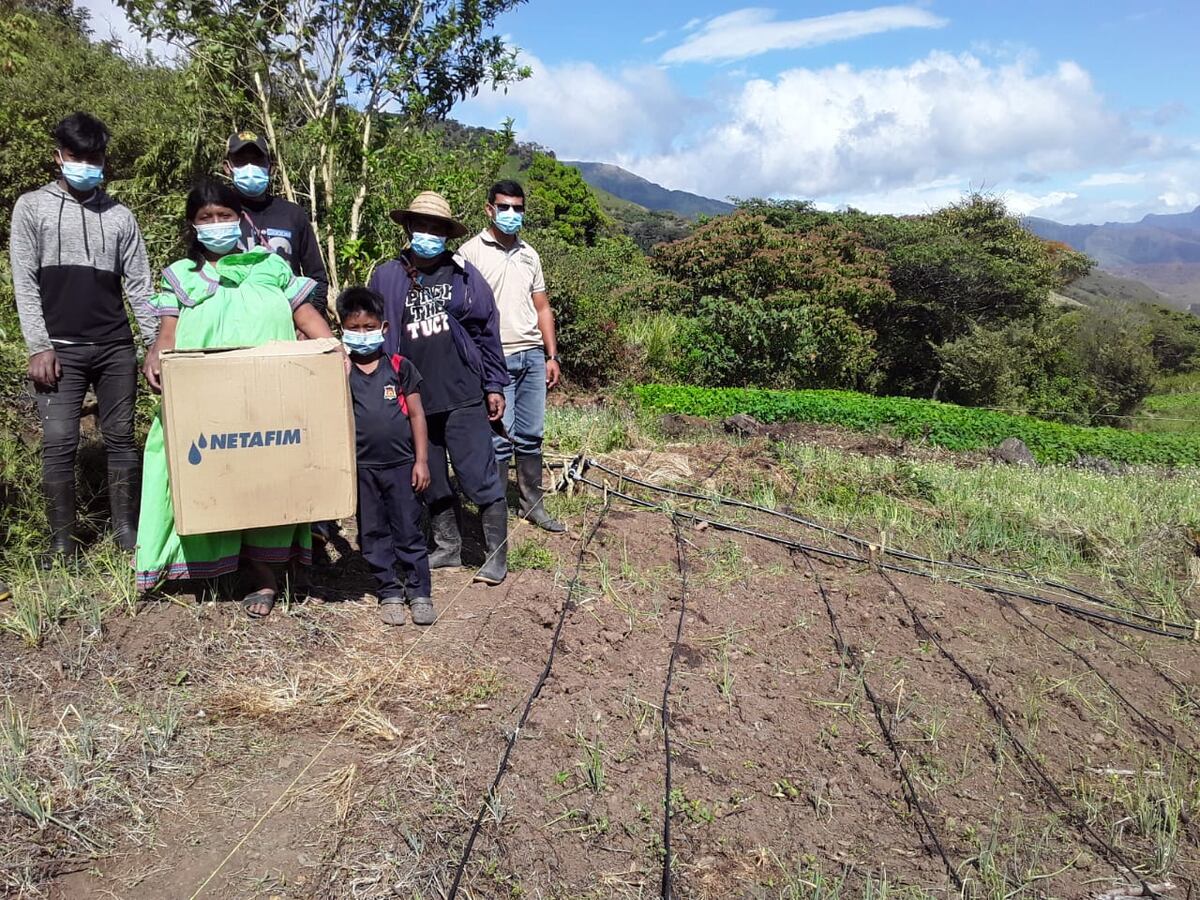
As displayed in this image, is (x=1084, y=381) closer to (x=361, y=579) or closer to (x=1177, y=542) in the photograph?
(x=1177, y=542)

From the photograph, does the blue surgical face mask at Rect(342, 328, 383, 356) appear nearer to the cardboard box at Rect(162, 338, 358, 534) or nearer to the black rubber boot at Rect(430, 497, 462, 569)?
the cardboard box at Rect(162, 338, 358, 534)

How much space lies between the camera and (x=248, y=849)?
2.06 meters

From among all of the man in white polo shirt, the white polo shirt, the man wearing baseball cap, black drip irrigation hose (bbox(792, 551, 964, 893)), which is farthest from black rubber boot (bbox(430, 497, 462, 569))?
black drip irrigation hose (bbox(792, 551, 964, 893))

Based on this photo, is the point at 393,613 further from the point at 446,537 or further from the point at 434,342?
the point at 434,342

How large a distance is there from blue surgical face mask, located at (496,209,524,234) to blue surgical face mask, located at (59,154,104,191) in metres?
1.62

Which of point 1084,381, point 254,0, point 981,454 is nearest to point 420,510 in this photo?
point 254,0

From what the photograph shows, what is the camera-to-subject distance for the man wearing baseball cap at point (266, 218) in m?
3.14

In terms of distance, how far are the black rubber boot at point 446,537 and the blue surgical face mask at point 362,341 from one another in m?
0.93

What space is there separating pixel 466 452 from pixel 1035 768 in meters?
2.40

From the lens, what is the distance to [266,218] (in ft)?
10.8

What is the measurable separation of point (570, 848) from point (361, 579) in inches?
72.9

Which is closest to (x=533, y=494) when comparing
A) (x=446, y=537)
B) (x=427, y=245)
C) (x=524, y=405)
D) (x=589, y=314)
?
(x=524, y=405)

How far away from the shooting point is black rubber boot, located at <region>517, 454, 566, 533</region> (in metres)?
4.38

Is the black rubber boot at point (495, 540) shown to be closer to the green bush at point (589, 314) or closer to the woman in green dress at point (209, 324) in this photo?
the woman in green dress at point (209, 324)
